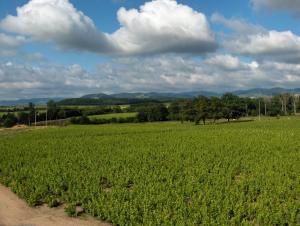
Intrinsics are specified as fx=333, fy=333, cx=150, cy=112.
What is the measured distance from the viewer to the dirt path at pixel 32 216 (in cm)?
1348

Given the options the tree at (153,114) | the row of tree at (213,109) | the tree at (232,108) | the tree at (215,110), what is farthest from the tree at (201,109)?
the tree at (153,114)

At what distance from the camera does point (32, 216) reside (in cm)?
1460

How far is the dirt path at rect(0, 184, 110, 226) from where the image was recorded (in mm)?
13477

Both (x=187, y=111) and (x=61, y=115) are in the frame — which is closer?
(x=187, y=111)

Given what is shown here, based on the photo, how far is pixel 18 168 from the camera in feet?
80.6

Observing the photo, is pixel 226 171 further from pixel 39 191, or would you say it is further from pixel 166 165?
pixel 39 191

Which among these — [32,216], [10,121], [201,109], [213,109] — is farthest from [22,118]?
[32,216]

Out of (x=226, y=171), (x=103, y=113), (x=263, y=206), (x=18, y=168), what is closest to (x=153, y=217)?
(x=263, y=206)

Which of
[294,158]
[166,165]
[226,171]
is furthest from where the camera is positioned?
[294,158]

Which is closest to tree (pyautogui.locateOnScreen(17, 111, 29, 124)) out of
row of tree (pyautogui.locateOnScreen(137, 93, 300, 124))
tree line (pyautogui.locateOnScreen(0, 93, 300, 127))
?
tree line (pyautogui.locateOnScreen(0, 93, 300, 127))

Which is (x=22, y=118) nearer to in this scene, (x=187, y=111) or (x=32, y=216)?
(x=187, y=111)

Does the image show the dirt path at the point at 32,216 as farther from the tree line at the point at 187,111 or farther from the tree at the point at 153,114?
the tree at the point at 153,114

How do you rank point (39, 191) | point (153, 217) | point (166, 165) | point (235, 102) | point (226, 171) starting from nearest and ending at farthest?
1. point (153, 217)
2. point (39, 191)
3. point (226, 171)
4. point (166, 165)
5. point (235, 102)

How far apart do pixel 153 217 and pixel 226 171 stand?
30.7 ft
